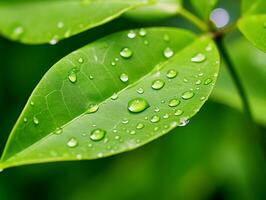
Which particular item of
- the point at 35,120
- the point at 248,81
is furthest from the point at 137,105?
the point at 248,81

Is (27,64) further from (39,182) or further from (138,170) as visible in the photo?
(138,170)

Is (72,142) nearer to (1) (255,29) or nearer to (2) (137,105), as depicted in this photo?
(2) (137,105)

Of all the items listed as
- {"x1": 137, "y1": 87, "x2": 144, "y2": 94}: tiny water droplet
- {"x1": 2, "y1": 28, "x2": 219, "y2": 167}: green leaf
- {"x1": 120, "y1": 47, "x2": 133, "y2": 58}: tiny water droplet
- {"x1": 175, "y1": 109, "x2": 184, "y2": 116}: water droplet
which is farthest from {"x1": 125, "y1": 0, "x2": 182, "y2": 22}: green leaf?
{"x1": 175, "y1": 109, "x2": 184, "y2": 116}: water droplet

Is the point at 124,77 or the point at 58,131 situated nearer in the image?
the point at 58,131

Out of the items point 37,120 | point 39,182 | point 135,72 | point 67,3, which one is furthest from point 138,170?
point 37,120

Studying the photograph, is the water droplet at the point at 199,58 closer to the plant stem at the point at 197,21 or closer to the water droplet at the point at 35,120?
the plant stem at the point at 197,21

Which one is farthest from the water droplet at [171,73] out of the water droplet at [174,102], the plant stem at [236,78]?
the plant stem at [236,78]

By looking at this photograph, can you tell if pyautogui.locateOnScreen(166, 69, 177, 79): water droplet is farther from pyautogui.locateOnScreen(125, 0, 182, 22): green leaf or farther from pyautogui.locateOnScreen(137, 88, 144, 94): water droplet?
pyautogui.locateOnScreen(125, 0, 182, 22): green leaf
